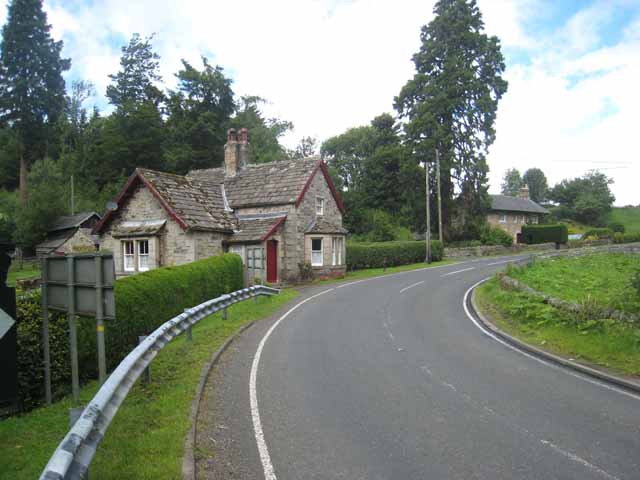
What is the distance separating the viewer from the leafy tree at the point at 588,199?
259ft

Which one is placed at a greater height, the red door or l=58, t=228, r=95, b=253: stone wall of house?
l=58, t=228, r=95, b=253: stone wall of house

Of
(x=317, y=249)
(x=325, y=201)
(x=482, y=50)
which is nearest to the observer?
(x=317, y=249)

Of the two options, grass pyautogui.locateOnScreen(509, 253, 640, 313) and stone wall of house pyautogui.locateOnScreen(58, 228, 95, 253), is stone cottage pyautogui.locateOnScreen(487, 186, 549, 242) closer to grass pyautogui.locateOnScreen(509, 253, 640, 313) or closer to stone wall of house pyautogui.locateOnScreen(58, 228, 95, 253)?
grass pyautogui.locateOnScreen(509, 253, 640, 313)

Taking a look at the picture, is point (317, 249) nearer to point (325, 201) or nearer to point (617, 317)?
point (325, 201)

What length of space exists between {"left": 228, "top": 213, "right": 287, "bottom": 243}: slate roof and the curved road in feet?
49.4

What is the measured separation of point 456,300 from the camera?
19.5m

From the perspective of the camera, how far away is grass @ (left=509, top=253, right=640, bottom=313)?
40.8 feet

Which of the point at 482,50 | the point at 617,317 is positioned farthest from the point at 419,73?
the point at 617,317

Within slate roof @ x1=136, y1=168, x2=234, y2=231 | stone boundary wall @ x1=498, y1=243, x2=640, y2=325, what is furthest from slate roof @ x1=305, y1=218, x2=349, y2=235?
stone boundary wall @ x1=498, y1=243, x2=640, y2=325

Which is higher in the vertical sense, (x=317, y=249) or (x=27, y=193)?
(x=27, y=193)

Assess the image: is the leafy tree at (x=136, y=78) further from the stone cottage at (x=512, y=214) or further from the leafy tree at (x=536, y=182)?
the leafy tree at (x=536, y=182)

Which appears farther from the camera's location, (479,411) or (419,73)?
(419,73)

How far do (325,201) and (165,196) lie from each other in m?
11.0

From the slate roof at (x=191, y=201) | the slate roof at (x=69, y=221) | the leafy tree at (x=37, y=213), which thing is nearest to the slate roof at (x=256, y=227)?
the slate roof at (x=191, y=201)
